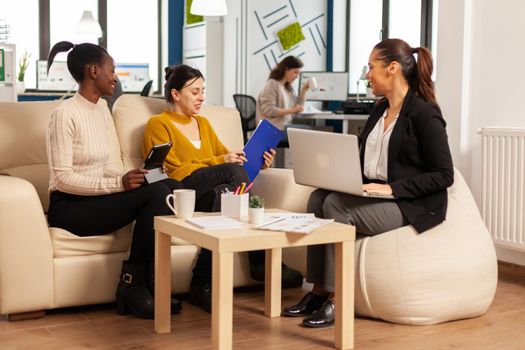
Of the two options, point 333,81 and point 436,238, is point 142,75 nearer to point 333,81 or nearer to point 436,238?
point 333,81

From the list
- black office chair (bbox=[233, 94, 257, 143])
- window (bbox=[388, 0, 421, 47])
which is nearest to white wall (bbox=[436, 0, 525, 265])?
black office chair (bbox=[233, 94, 257, 143])

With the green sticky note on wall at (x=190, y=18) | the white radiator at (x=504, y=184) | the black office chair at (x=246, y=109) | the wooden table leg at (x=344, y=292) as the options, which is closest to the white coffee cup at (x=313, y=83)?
the black office chair at (x=246, y=109)

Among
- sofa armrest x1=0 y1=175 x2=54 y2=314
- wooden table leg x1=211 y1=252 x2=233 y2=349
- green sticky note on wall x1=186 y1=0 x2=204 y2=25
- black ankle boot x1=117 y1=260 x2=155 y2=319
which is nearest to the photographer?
wooden table leg x1=211 y1=252 x2=233 y2=349

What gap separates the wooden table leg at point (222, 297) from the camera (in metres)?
2.17

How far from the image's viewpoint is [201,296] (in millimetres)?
2994

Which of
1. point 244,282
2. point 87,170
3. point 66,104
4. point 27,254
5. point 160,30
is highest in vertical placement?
point 160,30

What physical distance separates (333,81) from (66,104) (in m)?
5.14

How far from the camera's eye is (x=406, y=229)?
9.14 feet

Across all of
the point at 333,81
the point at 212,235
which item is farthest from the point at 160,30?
the point at 212,235

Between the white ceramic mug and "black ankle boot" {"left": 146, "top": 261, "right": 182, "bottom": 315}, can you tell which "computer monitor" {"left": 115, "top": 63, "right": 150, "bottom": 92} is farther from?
"black ankle boot" {"left": 146, "top": 261, "right": 182, "bottom": 315}

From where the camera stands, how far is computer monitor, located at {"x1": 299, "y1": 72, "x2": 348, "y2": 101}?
7.75 meters

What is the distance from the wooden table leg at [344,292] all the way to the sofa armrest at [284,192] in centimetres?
86

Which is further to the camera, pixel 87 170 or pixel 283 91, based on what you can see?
pixel 283 91

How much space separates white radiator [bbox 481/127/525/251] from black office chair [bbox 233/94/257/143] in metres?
4.03
